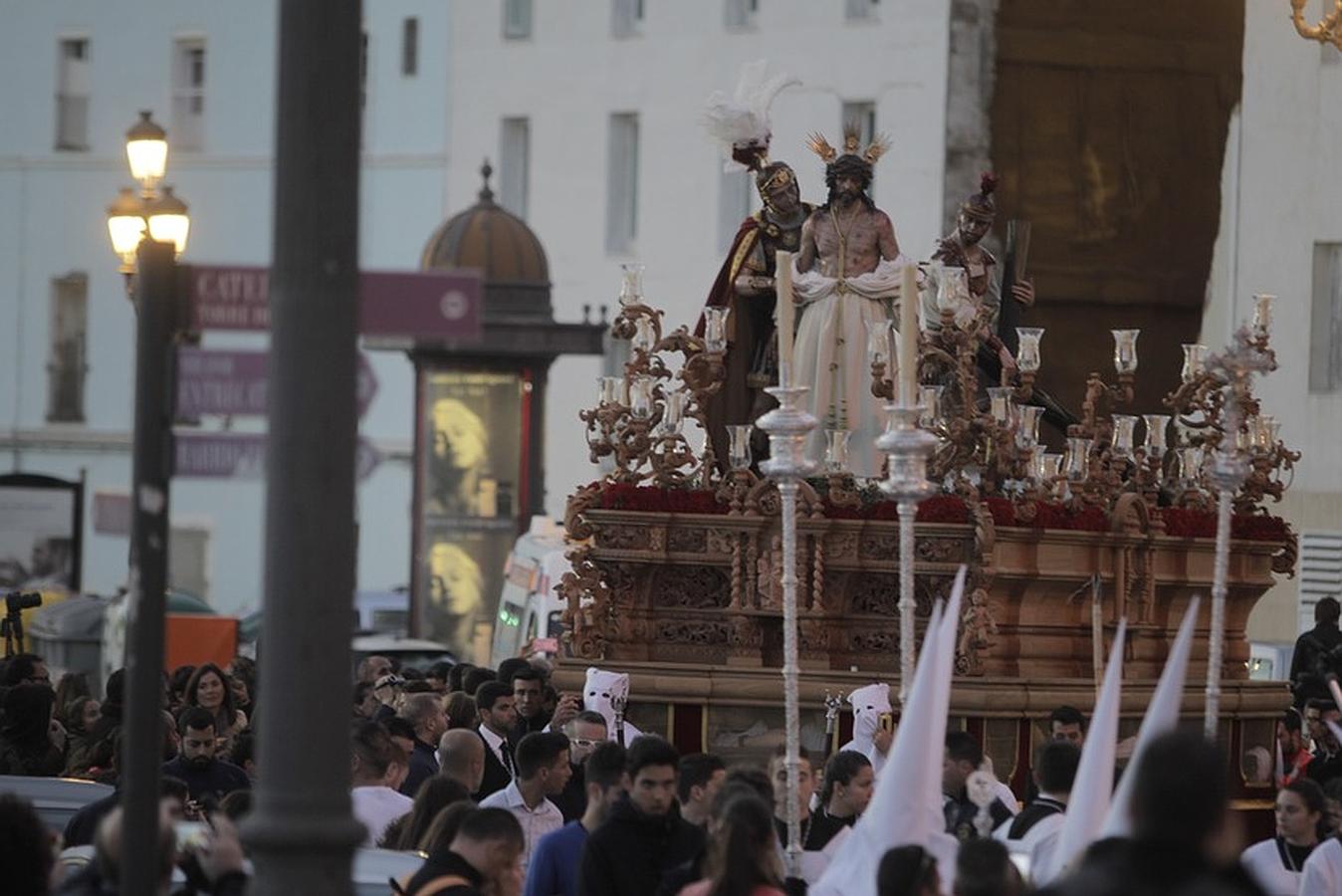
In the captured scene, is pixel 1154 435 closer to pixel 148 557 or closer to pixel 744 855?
pixel 744 855

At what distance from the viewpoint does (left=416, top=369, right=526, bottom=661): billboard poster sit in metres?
34.0

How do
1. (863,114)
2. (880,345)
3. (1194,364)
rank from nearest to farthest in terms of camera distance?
(880,345)
(1194,364)
(863,114)

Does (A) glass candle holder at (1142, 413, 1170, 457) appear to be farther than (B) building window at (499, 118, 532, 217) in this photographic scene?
No

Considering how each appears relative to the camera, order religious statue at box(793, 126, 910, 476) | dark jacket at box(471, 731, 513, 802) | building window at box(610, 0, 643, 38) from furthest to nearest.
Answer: building window at box(610, 0, 643, 38)
religious statue at box(793, 126, 910, 476)
dark jacket at box(471, 731, 513, 802)

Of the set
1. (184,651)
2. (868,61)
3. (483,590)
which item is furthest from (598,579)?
(868,61)

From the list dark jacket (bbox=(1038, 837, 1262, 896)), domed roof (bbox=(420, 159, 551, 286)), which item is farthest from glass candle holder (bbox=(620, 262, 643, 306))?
domed roof (bbox=(420, 159, 551, 286))

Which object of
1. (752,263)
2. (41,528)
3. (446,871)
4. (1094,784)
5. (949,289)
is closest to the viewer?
(1094,784)

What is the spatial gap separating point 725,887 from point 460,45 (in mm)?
42827

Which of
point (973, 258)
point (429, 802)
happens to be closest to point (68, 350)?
point (973, 258)

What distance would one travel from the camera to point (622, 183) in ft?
167

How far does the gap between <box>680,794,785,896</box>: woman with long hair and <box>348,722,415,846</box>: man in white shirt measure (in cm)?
362

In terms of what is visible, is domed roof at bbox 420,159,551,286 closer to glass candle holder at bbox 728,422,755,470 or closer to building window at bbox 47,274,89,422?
glass candle holder at bbox 728,422,755,470

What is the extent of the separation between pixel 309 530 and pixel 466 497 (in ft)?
86.4

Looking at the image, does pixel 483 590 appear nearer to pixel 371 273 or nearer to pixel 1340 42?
pixel 1340 42
